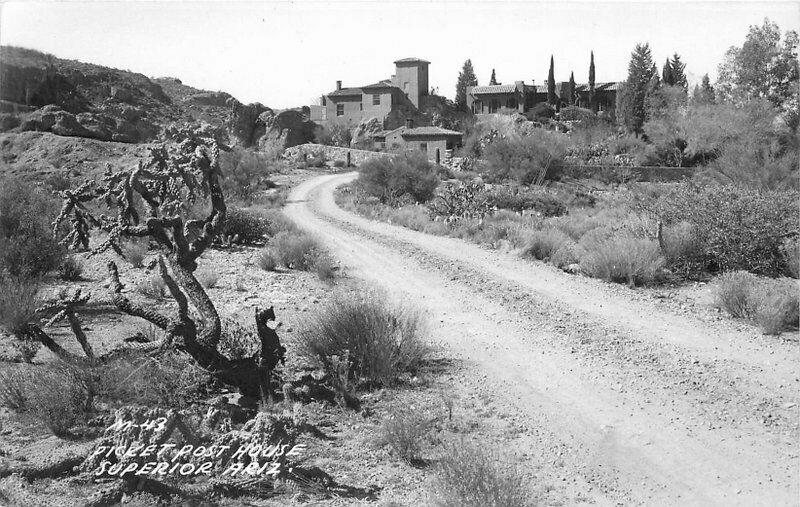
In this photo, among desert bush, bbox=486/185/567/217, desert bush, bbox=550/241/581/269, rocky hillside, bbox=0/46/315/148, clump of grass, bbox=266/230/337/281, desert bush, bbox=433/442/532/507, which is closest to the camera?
desert bush, bbox=433/442/532/507

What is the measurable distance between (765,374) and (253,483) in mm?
5695

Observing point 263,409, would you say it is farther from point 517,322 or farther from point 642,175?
point 642,175

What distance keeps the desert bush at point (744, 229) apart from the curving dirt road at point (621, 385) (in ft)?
8.06

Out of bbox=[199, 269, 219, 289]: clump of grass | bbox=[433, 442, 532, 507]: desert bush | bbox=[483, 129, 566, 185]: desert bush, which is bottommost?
bbox=[433, 442, 532, 507]: desert bush

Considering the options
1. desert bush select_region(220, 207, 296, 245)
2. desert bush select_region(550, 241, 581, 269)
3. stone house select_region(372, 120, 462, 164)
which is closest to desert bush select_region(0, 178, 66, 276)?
desert bush select_region(220, 207, 296, 245)

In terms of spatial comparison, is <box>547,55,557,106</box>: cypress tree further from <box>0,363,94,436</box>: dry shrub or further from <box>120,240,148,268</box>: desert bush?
<box>0,363,94,436</box>: dry shrub

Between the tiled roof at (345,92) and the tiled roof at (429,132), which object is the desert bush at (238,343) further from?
the tiled roof at (345,92)

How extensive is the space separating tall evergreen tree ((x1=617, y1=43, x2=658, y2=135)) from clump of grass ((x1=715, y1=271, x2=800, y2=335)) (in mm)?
48952

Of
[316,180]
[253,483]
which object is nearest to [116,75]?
[316,180]

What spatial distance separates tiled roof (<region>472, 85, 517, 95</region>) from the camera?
7518 cm

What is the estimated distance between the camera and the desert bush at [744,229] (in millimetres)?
12344

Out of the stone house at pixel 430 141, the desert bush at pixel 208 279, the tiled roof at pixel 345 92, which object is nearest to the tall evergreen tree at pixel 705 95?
the stone house at pixel 430 141

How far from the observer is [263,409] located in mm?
6387

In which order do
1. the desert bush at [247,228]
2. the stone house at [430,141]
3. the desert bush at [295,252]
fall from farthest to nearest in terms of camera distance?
the stone house at [430,141] < the desert bush at [247,228] < the desert bush at [295,252]
